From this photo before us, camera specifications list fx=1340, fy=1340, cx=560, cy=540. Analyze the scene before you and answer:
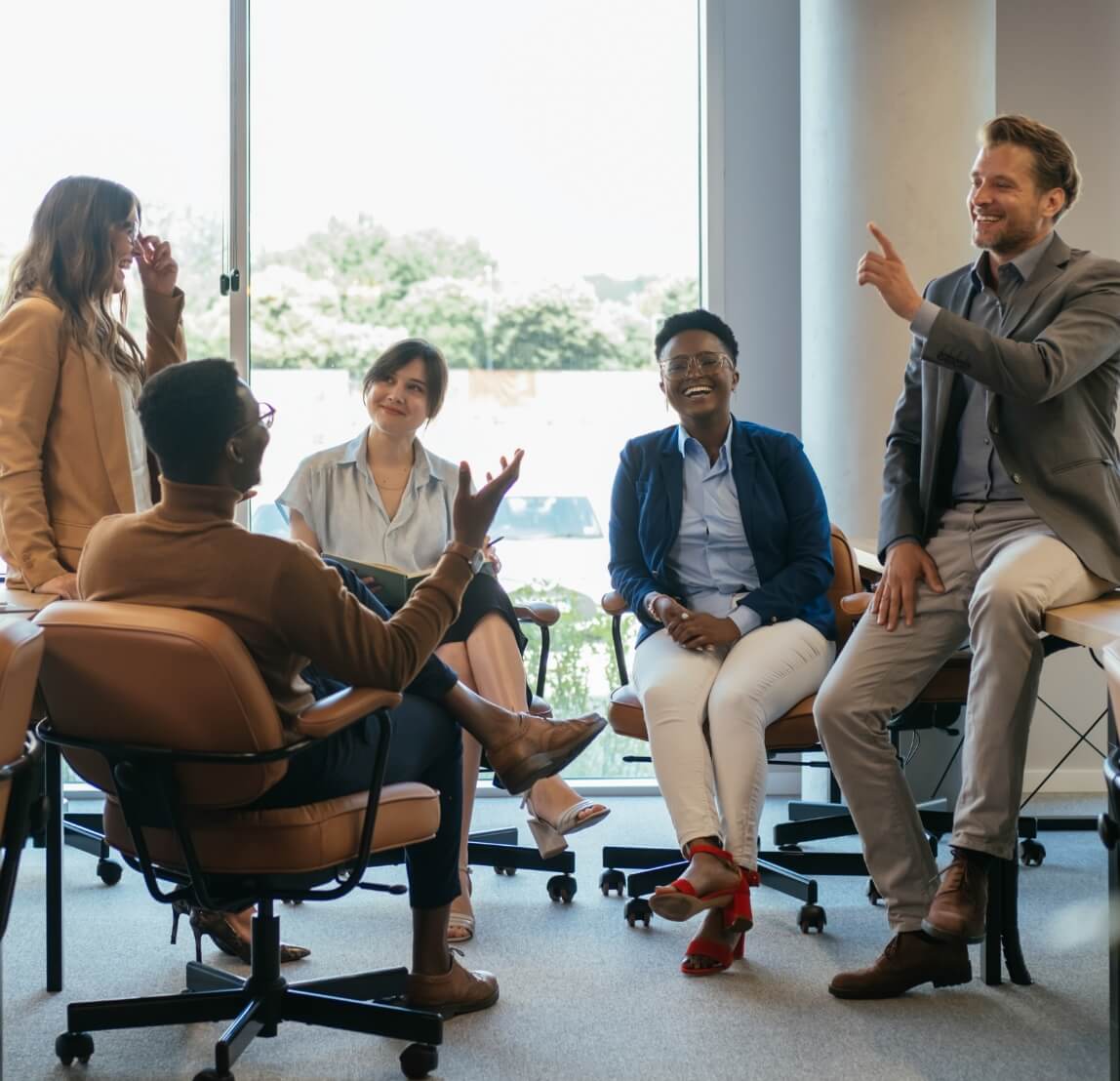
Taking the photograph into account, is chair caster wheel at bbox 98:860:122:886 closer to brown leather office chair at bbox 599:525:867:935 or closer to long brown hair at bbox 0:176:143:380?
brown leather office chair at bbox 599:525:867:935

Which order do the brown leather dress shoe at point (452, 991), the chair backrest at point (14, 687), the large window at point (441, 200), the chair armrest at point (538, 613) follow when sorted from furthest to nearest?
the large window at point (441, 200)
the chair armrest at point (538, 613)
the brown leather dress shoe at point (452, 991)
the chair backrest at point (14, 687)

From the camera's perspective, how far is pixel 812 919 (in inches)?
126

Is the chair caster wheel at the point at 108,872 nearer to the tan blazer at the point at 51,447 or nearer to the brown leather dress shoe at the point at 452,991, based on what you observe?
the tan blazer at the point at 51,447

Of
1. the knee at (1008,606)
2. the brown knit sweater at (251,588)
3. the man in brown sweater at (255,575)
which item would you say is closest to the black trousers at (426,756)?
the man in brown sweater at (255,575)

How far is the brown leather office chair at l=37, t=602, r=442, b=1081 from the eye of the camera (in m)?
2.02

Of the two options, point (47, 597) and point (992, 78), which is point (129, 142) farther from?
point (992, 78)

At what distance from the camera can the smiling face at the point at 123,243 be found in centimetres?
314

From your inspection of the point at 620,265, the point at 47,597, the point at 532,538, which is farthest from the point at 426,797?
the point at 620,265

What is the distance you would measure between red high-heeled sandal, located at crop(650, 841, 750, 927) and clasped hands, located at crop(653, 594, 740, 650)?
0.52 meters

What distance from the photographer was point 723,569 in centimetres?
347

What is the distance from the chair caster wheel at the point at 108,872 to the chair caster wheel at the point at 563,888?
4.03 feet

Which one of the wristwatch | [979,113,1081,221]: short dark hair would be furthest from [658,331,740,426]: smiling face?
the wristwatch

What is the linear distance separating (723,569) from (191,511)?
1642 mm

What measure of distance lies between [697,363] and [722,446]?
0.80 ft
